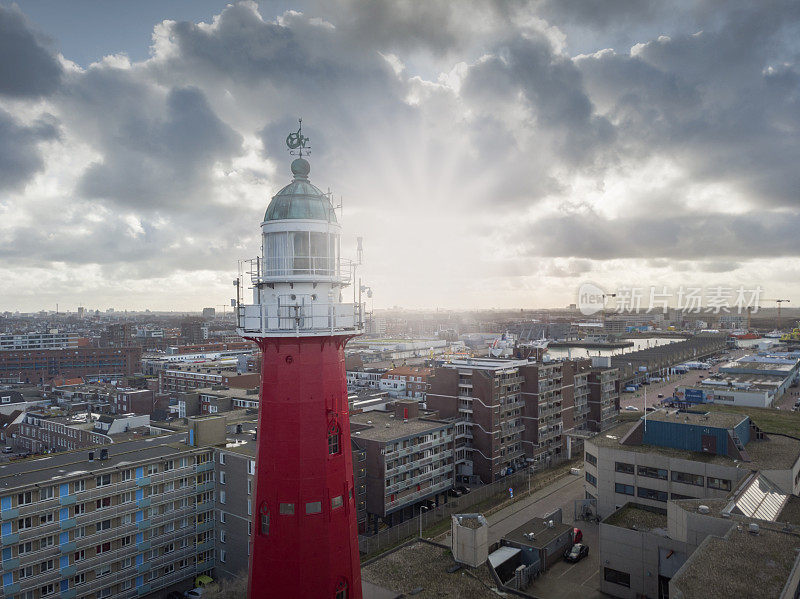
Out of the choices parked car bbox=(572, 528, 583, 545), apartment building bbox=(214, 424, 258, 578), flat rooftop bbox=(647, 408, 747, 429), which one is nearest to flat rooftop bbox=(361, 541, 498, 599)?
apartment building bbox=(214, 424, 258, 578)

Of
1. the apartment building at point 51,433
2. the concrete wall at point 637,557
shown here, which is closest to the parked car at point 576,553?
the concrete wall at point 637,557

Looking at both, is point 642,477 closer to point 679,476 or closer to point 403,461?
point 679,476

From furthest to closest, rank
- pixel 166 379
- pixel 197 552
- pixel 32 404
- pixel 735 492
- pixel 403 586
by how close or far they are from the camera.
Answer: pixel 166 379 → pixel 32 404 → pixel 197 552 → pixel 735 492 → pixel 403 586

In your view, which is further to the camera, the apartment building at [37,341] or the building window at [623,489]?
the apartment building at [37,341]

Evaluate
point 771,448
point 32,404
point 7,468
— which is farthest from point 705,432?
point 32,404

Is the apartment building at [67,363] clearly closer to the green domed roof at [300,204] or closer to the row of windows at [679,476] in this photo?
the row of windows at [679,476]

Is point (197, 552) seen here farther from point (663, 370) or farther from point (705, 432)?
point (663, 370)
